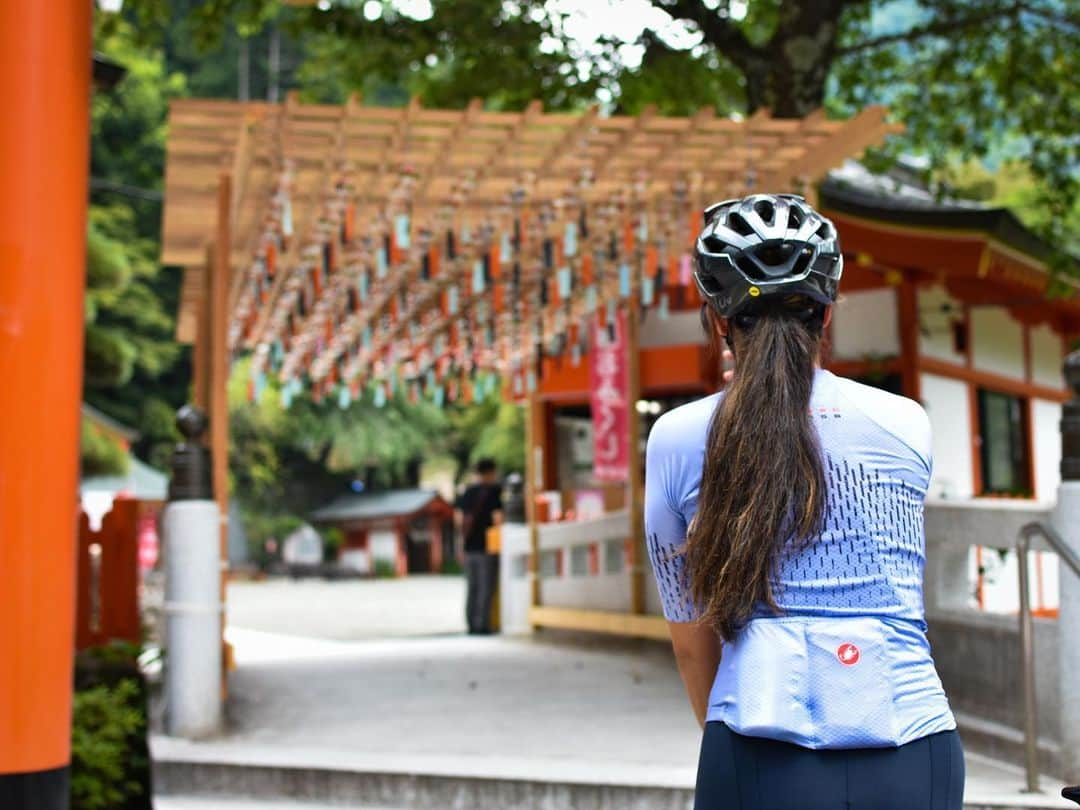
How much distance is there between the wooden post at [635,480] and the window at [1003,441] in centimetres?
476

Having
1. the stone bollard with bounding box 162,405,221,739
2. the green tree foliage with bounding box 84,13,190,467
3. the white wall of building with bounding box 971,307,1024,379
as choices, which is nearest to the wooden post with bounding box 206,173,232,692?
the stone bollard with bounding box 162,405,221,739

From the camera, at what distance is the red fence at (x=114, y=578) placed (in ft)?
27.9

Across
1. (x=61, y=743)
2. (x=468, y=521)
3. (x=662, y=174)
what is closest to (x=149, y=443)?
(x=468, y=521)

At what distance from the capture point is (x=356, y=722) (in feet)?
24.0

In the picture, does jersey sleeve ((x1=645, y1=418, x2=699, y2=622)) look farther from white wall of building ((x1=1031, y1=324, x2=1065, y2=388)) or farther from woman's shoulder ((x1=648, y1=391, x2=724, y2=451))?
white wall of building ((x1=1031, y1=324, x2=1065, y2=388))

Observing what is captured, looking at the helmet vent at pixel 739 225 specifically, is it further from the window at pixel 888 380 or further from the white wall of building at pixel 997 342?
the white wall of building at pixel 997 342

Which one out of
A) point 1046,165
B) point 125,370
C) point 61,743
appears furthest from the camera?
point 125,370

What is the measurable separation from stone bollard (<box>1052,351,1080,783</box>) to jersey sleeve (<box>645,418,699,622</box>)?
3852 millimetres

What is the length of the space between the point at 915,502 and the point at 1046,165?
1121 centimetres

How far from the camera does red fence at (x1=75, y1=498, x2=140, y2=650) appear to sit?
8.51 meters

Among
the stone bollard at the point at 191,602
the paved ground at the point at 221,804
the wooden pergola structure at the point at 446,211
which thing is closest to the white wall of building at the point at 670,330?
the wooden pergola structure at the point at 446,211

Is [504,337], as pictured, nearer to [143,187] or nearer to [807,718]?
[807,718]

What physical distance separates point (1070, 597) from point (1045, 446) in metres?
11.3

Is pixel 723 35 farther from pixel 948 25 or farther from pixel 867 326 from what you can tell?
pixel 867 326
